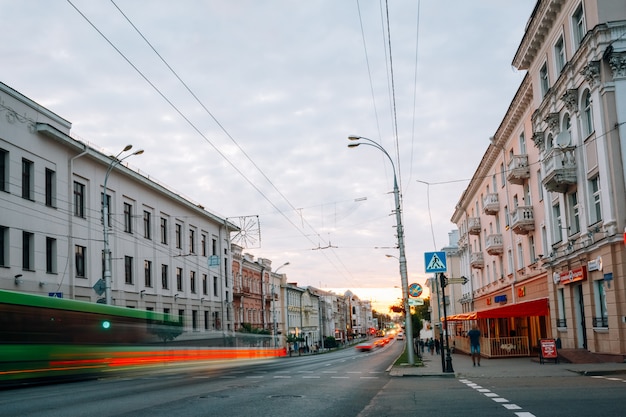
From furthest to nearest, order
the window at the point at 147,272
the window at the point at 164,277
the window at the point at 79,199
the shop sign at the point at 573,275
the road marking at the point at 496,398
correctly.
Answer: the window at the point at 164,277 < the window at the point at 147,272 < the window at the point at 79,199 < the shop sign at the point at 573,275 < the road marking at the point at 496,398

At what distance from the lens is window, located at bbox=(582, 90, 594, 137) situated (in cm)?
2466

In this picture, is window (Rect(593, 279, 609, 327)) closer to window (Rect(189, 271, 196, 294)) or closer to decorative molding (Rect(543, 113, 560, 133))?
decorative molding (Rect(543, 113, 560, 133))

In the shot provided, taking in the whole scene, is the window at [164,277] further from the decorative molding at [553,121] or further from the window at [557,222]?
the decorative molding at [553,121]

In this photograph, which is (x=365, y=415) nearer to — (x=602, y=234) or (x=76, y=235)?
(x=602, y=234)

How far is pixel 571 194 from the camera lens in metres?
27.5

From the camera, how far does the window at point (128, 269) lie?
42.4 m

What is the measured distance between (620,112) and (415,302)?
1053cm

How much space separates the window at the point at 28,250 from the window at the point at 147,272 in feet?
45.0

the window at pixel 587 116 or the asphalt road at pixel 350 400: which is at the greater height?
the window at pixel 587 116

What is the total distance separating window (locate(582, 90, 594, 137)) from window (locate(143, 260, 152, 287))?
97.1 ft

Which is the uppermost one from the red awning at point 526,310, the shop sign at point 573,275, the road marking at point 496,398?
the shop sign at point 573,275

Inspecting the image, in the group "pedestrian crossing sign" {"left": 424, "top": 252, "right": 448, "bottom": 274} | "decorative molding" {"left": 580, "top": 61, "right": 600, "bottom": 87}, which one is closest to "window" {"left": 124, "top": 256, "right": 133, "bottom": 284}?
"pedestrian crossing sign" {"left": 424, "top": 252, "right": 448, "bottom": 274}

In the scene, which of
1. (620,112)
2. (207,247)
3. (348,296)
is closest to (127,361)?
(620,112)

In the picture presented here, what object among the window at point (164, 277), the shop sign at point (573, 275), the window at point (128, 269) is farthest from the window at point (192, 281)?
the shop sign at point (573, 275)
